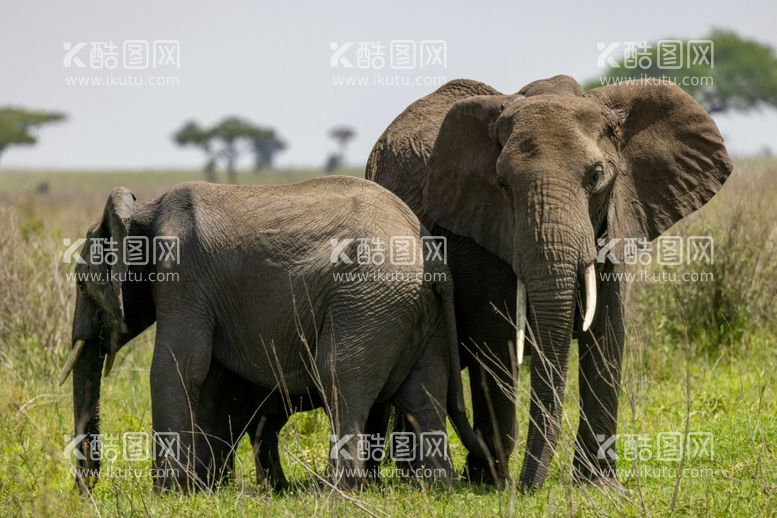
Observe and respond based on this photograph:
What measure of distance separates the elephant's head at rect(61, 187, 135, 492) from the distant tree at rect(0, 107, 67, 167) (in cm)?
3262

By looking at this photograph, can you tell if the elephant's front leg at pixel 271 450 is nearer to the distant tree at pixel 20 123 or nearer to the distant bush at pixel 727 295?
the distant bush at pixel 727 295

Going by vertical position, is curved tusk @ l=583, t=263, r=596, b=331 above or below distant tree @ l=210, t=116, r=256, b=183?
below

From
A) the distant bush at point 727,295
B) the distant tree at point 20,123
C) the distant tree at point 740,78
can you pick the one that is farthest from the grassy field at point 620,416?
the distant tree at point 740,78

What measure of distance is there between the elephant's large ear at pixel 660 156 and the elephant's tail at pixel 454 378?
42.4 inches

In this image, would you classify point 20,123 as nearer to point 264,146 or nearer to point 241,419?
point 264,146

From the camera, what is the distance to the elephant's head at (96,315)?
7.47 m

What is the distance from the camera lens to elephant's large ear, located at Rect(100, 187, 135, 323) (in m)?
7.42

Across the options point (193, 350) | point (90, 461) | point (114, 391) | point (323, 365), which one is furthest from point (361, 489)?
point (114, 391)

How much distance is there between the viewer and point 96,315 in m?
7.70

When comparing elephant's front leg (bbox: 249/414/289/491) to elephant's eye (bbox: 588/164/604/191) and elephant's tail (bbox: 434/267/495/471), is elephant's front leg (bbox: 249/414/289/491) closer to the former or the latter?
Answer: elephant's tail (bbox: 434/267/495/471)

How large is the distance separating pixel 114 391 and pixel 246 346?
3427 mm

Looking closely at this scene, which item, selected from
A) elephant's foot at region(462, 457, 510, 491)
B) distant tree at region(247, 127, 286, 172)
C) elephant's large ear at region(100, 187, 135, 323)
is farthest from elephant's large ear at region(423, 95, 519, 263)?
distant tree at region(247, 127, 286, 172)

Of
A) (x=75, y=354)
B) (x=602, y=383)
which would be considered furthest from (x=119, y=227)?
(x=602, y=383)

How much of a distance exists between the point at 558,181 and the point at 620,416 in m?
2.97
